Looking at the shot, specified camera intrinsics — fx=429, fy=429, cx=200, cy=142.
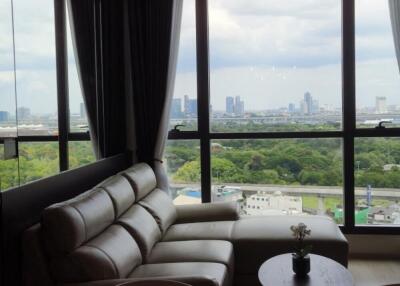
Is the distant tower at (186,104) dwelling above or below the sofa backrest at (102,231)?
above

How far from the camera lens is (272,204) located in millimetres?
4504

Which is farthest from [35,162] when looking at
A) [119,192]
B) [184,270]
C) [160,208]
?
[184,270]

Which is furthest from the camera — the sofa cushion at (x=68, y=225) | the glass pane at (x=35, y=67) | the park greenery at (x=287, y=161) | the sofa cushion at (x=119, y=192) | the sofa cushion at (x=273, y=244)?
the park greenery at (x=287, y=161)

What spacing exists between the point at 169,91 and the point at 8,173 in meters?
2.09

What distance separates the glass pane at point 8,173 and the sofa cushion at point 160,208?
1.07 metres

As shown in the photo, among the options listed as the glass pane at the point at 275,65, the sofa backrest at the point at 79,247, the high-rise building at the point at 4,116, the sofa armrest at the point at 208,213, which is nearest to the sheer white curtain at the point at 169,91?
the glass pane at the point at 275,65

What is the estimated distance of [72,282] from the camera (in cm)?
229

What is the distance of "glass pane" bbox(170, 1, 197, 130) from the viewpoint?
4422 millimetres

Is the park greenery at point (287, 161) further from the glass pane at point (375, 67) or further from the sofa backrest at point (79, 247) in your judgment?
the sofa backrest at point (79, 247)

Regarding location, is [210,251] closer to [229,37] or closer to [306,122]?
[306,122]

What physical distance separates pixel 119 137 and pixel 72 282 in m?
2.20

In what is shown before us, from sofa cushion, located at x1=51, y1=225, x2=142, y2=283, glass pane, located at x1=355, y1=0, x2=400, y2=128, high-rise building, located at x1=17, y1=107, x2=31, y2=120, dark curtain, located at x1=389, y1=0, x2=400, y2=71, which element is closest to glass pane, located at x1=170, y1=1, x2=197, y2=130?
glass pane, located at x1=355, y1=0, x2=400, y2=128

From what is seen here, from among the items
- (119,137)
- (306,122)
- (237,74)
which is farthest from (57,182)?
(306,122)

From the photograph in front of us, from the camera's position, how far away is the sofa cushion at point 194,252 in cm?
288
